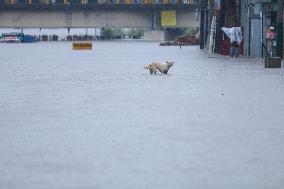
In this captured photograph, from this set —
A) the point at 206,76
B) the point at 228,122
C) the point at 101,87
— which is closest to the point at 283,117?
the point at 228,122

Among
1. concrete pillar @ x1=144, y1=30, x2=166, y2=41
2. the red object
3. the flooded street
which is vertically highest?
the flooded street

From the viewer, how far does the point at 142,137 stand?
499 inches

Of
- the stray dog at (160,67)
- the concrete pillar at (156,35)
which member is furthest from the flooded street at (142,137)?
the concrete pillar at (156,35)

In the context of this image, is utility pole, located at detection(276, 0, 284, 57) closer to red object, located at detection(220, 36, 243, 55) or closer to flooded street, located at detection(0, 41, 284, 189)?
red object, located at detection(220, 36, 243, 55)

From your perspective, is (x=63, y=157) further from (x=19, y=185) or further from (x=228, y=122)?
(x=228, y=122)

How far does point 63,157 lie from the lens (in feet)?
35.0

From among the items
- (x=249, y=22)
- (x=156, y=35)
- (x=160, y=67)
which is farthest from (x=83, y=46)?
(x=160, y=67)

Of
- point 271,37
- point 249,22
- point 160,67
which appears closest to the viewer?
point 160,67

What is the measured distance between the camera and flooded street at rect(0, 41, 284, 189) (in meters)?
9.22

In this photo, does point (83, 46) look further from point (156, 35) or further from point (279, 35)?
point (156, 35)

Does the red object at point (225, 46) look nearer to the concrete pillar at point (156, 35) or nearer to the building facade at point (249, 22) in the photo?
the building facade at point (249, 22)

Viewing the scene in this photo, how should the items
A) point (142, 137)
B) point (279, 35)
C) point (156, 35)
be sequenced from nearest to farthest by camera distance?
point (142, 137)
point (279, 35)
point (156, 35)

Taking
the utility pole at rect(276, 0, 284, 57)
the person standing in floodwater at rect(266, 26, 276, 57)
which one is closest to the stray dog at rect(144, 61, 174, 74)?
the person standing in floodwater at rect(266, 26, 276, 57)

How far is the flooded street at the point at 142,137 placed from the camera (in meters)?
9.22
